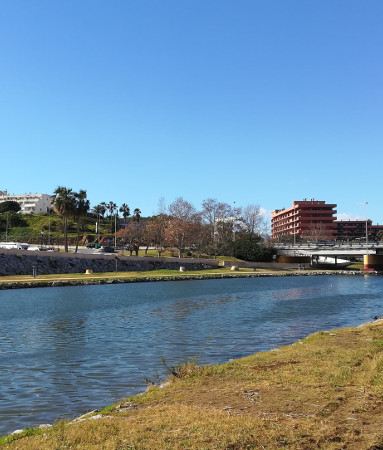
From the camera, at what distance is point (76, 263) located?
11025cm

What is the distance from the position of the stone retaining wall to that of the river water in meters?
41.7

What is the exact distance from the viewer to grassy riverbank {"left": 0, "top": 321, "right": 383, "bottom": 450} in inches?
357

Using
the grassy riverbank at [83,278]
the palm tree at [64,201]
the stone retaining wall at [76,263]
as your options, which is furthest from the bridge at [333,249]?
the palm tree at [64,201]

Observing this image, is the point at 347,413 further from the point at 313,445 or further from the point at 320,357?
the point at 320,357

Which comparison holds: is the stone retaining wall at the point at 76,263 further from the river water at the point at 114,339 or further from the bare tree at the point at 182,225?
the river water at the point at 114,339

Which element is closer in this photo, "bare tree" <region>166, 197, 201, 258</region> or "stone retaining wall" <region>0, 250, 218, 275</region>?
"stone retaining wall" <region>0, 250, 218, 275</region>

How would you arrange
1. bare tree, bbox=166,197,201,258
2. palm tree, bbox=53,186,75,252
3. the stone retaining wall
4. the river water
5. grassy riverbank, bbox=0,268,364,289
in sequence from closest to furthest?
the river water, grassy riverbank, bbox=0,268,364,289, the stone retaining wall, palm tree, bbox=53,186,75,252, bare tree, bbox=166,197,201,258

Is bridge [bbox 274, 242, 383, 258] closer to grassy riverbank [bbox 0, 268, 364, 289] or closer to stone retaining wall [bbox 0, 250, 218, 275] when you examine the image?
grassy riverbank [bbox 0, 268, 364, 289]

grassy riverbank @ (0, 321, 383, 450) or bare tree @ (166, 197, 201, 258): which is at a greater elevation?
bare tree @ (166, 197, 201, 258)

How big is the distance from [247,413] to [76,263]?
102 meters

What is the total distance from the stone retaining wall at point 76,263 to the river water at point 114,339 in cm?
4174

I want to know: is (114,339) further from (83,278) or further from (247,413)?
(83,278)

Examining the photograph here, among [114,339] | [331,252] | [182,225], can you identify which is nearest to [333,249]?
[331,252]

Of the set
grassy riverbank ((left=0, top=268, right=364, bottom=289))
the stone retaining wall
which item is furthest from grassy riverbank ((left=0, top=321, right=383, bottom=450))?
the stone retaining wall
